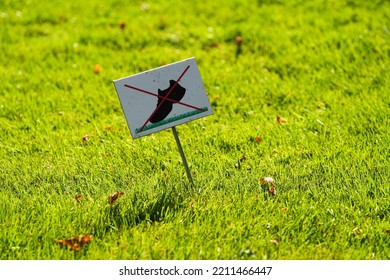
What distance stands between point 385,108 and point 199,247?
7.82 feet

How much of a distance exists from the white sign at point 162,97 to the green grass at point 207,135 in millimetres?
506

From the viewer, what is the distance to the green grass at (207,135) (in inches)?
150

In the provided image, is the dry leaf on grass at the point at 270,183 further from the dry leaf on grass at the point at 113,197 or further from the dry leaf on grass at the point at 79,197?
the dry leaf on grass at the point at 79,197

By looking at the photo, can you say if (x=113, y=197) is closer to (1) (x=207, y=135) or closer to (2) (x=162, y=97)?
(2) (x=162, y=97)

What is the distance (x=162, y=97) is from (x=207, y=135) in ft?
3.55

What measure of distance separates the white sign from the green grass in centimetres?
51

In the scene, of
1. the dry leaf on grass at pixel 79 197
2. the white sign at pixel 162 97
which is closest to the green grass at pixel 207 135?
the dry leaf on grass at pixel 79 197

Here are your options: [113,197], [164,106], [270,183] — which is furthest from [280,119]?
[113,197]

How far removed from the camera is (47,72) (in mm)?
6246

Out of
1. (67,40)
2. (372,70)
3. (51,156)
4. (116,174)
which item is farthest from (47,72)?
(372,70)

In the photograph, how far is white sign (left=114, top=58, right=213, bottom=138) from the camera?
13.1 ft

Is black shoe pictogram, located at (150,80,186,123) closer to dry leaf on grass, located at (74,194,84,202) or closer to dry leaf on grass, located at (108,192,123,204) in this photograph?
dry leaf on grass, located at (108,192,123,204)

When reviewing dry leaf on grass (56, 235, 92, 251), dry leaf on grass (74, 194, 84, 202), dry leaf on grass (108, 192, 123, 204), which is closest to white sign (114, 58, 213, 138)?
dry leaf on grass (108, 192, 123, 204)

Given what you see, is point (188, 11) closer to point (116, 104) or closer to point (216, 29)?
point (216, 29)
